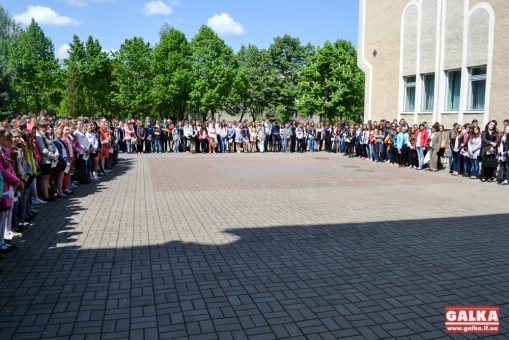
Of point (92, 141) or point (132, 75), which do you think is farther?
point (132, 75)

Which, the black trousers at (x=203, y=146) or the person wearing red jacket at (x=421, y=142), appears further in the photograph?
the black trousers at (x=203, y=146)

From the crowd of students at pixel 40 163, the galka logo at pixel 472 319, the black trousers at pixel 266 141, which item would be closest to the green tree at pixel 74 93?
the black trousers at pixel 266 141

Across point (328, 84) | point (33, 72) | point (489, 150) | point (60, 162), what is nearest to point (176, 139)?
point (60, 162)

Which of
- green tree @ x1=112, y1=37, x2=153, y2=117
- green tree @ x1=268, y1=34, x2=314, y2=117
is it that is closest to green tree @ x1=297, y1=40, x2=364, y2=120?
green tree @ x1=268, y1=34, x2=314, y2=117

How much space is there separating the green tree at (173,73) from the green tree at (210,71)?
4.16ft

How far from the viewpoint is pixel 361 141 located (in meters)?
24.2

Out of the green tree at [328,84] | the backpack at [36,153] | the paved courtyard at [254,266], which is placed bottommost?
the paved courtyard at [254,266]

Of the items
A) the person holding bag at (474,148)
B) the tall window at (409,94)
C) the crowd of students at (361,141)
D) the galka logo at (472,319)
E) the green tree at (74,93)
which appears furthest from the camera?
the green tree at (74,93)

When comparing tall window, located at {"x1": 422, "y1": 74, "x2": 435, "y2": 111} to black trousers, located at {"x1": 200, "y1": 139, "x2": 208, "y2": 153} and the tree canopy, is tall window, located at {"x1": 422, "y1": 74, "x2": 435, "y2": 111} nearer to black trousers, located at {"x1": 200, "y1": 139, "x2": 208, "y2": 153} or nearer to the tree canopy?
black trousers, located at {"x1": 200, "y1": 139, "x2": 208, "y2": 153}

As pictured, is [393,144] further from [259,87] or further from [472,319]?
[259,87]

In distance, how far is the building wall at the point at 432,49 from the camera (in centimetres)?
1923

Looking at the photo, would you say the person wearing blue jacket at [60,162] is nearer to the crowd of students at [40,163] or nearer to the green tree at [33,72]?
the crowd of students at [40,163]

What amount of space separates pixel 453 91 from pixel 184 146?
15902 mm

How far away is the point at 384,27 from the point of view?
26562mm
